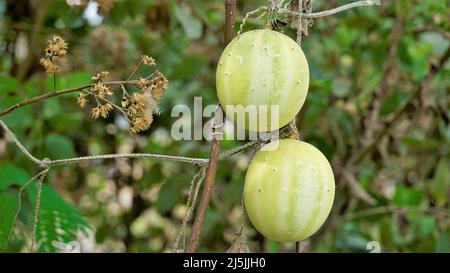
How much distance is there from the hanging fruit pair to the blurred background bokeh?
68cm

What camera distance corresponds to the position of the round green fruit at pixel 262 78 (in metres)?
0.78

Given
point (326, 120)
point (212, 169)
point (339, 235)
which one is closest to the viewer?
point (212, 169)

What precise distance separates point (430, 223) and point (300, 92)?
184 centimetres

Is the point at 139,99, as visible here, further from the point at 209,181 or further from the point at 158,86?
the point at 209,181

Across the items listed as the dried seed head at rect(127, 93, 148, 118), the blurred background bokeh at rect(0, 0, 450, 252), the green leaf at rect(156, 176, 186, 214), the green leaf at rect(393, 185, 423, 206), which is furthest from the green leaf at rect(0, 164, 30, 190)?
the green leaf at rect(393, 185, 423, 206)

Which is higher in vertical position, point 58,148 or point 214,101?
point 214,101

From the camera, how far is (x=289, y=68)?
2.58 ft

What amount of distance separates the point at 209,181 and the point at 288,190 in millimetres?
98

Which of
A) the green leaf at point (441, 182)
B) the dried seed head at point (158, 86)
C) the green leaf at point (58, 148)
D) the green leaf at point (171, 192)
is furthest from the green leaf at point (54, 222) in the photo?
the green leaf at point (441, 182)

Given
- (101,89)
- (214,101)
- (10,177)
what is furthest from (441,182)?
(101,89)

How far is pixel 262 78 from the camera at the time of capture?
78cm
